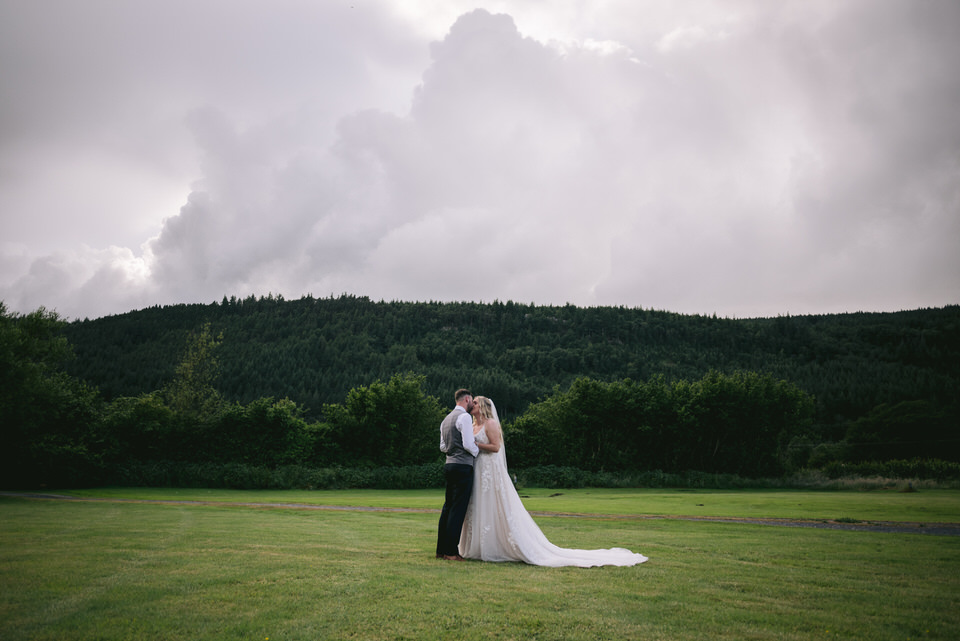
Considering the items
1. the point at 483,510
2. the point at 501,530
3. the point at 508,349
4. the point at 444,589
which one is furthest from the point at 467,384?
the point at 444,589

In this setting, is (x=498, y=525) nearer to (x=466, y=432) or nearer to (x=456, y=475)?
(x=456, y=475)

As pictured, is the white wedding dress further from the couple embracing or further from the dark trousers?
the dark trousers

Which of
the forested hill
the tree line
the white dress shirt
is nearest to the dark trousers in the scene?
the white dress shirt

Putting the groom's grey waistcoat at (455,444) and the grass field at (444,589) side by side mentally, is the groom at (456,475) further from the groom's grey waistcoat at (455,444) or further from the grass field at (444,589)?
the grass field at (444,589)

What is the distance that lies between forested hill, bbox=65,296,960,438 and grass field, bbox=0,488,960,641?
84.1 metres

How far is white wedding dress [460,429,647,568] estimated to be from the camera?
9.45m

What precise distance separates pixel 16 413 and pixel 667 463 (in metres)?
46.9

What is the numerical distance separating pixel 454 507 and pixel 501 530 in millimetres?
880

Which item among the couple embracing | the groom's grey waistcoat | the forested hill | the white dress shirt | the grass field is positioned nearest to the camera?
the grass field

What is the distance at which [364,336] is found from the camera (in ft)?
411

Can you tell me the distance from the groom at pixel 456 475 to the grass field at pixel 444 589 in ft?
1.55

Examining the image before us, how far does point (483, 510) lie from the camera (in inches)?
390

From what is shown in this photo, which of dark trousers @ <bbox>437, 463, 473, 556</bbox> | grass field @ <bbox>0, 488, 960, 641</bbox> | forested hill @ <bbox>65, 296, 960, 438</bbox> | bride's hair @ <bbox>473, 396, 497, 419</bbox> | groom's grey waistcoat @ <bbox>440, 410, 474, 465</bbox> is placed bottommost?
grass field @ <bbox>0, 488, 960, 641</bbox>

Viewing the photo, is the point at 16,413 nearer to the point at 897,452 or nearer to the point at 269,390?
the point at 269,390
